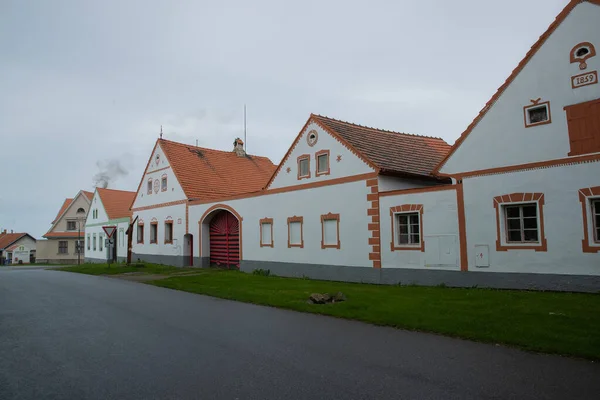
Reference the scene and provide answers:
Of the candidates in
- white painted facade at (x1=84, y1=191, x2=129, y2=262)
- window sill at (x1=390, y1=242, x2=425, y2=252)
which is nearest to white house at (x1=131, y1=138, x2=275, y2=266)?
white painted facade at (x1=84, y1=191, x2=129, y2=262)

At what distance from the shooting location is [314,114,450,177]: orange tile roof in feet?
59.3

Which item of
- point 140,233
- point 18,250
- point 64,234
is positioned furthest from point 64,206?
point 140,233

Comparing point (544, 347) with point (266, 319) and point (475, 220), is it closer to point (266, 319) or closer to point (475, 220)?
point (266, 319)

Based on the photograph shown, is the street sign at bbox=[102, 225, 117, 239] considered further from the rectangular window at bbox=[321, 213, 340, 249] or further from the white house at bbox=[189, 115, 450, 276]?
the rectangular window at bbox=[321, 213, 340, 249]

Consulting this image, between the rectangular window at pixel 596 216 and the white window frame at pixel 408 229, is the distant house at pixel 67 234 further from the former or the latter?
the rectangular window at pixel 596 216

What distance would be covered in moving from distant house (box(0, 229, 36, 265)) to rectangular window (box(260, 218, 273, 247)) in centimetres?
6802

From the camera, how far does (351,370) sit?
613 cm

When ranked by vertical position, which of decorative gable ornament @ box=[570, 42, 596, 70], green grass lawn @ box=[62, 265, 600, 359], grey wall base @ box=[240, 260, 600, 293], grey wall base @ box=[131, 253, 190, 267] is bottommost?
green grass lawn @ box=[62, 265, 600, 359]

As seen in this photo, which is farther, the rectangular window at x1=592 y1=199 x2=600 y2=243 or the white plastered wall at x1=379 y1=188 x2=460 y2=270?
the white plastered wall at x1=379 y1=188 x2=460 y2=270

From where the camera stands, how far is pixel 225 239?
85.6ft

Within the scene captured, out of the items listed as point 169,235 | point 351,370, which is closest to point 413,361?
point 351,370

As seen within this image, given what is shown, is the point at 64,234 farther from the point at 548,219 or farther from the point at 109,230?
the point at 548,219

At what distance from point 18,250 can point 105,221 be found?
145 ft

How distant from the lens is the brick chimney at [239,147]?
37.8 metres
